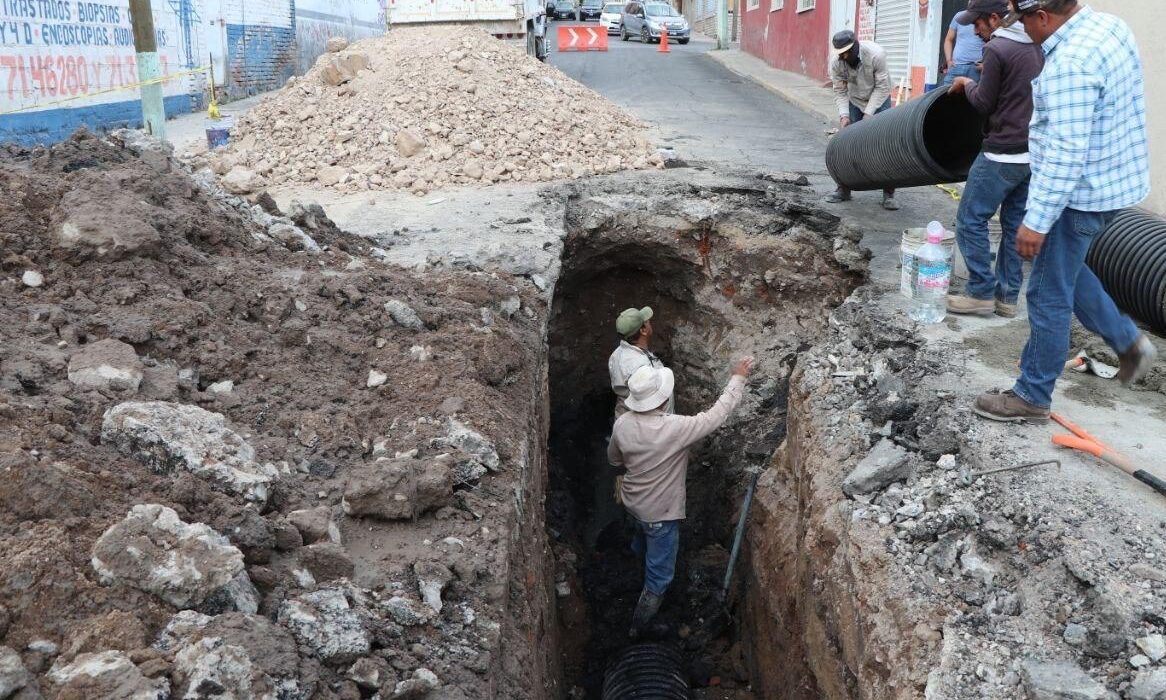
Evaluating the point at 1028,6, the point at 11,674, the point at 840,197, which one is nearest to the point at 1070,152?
the point at 1028,6

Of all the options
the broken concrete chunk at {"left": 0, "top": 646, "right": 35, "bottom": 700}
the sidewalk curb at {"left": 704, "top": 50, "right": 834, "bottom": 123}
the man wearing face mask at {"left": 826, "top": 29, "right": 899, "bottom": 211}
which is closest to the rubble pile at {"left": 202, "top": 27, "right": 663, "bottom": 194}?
the man wearing face mask at {"left": 826, "top": 29, "right": 899, "bottom": 211}

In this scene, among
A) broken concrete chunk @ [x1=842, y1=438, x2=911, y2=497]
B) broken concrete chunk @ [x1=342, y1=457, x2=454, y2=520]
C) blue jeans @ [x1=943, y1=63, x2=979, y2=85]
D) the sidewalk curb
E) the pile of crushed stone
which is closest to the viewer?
the pile of crushed stone

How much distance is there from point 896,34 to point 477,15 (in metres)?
7.24

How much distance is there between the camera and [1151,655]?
254 cm

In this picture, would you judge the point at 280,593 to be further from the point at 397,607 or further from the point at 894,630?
the point at 894,630

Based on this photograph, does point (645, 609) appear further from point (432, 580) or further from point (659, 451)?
point (432, 580)

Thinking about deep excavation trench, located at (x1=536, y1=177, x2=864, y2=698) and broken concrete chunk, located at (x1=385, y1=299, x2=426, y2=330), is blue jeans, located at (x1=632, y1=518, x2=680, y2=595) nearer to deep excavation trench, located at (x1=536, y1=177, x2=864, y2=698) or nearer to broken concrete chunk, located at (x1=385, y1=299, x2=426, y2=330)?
deep excavation trench, located at (x1=536, y1=177, x2=864, y2=698)

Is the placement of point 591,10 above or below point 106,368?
above

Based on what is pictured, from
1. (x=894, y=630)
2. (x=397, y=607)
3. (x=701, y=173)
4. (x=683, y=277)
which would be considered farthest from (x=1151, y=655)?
(x=701, y=173)

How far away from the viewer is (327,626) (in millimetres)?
2432

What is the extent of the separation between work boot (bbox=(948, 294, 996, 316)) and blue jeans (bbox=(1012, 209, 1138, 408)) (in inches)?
50.0

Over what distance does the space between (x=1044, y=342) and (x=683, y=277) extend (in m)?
4.39

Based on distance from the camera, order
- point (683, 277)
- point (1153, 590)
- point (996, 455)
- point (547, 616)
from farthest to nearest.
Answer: point (683, 277), point (547, 616), point (996, 455), point (1153, 590)

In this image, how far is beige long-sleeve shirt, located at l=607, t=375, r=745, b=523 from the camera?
17.1 feet
